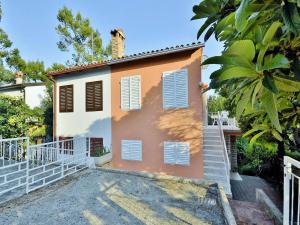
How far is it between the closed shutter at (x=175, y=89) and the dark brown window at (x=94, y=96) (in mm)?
3801

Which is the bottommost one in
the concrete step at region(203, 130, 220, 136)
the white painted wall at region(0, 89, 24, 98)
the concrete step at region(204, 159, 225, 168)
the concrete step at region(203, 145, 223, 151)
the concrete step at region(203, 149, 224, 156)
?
the concrete step at region(204, 159, 225, 168)

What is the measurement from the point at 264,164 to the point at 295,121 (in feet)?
58.8

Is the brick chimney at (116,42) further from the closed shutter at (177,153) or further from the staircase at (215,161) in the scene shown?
the staircase at (215,161)

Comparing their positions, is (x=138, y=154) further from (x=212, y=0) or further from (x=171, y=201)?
(x=212, y=0)

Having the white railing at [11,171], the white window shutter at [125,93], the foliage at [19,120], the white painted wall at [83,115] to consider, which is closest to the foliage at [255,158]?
the white window shutter at [125,93]

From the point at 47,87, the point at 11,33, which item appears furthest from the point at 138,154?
the point at 11,33

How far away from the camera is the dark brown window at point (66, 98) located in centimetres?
1201

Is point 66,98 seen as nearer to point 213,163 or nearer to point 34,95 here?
point 34,95

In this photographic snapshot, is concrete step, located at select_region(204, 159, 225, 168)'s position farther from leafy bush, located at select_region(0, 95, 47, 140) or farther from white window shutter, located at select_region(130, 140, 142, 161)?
leafy bush, located at select_region(0, 95, 47, 140)

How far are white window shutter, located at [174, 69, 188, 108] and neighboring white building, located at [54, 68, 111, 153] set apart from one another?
384 cm

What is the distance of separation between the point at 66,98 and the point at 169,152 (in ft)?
23.4

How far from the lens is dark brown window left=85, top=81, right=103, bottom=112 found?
1120 centimetres

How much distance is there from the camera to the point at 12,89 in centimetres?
1778

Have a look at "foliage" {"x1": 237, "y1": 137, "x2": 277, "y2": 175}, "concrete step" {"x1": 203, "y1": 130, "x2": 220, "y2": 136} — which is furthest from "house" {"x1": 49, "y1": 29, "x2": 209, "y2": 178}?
"foliage" {"x1": 237, "y1": 137, "x2": 277, "y2": 175}
